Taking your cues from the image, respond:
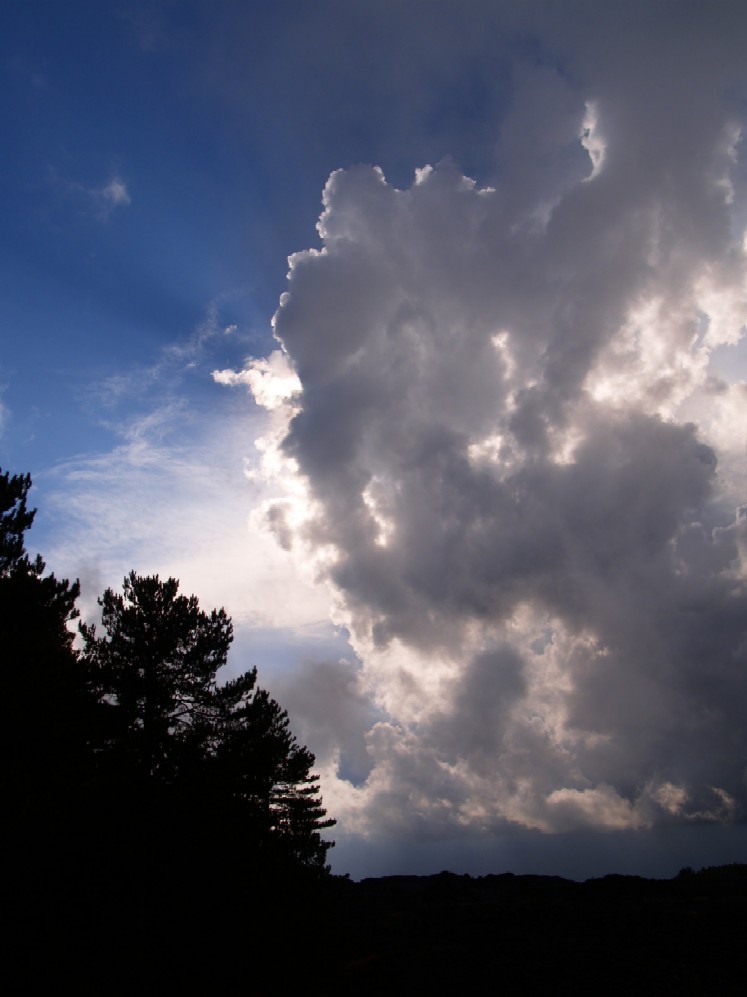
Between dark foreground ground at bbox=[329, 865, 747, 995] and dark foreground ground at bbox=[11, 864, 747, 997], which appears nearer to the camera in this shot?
dark foreground ground at bbox=[11, 864, 747, 997]

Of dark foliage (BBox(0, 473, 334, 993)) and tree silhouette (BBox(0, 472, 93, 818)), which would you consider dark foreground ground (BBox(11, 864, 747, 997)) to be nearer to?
dark foliage (BBox(0, 473, 334, 993))

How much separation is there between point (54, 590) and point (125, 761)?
760cm

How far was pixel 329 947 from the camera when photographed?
13.7 m

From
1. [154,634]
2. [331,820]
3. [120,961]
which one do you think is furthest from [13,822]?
[331,820]

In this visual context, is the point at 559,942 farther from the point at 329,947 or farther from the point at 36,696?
the point at 36,696

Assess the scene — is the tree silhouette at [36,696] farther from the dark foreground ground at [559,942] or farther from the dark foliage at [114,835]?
the dark foreground ground at [559,942]

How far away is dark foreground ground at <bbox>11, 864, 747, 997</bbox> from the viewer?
419 inches

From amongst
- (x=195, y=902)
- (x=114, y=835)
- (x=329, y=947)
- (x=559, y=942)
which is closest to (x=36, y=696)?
(x=114, y=835)

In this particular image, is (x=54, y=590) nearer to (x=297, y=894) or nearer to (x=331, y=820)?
(x=297, y=894)

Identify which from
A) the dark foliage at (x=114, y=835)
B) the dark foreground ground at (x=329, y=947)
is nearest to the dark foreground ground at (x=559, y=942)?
the dark foreground ground at (x=329, y=947)

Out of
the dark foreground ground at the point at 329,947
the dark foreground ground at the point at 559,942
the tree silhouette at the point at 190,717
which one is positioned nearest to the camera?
the dark foreground ground at the point at 329,947

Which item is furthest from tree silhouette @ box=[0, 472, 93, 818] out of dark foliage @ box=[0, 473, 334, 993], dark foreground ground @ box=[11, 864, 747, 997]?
dark foreground ground @ box=[11, 864, 747, 997]

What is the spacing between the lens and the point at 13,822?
12023mm

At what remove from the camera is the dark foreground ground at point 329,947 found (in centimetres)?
1064
